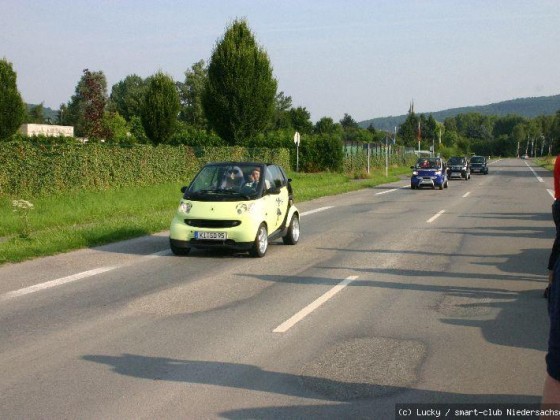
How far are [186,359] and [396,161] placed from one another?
6998cm

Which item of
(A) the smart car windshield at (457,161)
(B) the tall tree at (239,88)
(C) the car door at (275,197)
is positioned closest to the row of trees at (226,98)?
(B) the tall tree at (239,88)

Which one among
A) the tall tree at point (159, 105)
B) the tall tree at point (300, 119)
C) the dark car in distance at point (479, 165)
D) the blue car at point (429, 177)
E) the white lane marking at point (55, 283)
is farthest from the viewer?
the tall tree at point (300, 119)

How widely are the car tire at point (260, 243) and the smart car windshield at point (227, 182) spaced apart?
0.61 meters

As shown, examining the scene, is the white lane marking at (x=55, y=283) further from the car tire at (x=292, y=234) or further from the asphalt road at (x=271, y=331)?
the car tire at (x=292, y=234)

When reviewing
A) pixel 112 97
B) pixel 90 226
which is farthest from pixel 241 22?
pixel 112 97

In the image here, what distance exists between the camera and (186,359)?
242 inches

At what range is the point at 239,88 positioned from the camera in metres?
40.0

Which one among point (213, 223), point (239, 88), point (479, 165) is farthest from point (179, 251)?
point (479, 165)

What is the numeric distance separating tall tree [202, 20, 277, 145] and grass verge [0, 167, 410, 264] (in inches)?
542

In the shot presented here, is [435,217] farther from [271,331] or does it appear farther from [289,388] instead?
[289,388]

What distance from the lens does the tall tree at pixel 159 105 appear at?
4488 centimetres

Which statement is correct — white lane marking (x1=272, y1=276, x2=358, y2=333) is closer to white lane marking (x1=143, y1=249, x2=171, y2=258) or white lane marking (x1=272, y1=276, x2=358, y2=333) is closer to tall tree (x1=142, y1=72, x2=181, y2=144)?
white lane marking (x1=143, y1=249, x2=171, y2=258)

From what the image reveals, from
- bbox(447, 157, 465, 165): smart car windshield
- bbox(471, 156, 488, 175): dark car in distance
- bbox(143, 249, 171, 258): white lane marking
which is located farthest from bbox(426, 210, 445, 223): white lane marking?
bbox(471, 156, 488, 175): dark car in distance

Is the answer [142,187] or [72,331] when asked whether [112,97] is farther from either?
[72,331]
